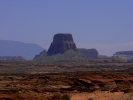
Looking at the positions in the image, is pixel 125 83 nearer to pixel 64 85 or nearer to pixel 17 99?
pixel 64 85

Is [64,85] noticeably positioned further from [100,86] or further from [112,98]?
[112,98]

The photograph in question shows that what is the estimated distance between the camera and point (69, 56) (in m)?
200

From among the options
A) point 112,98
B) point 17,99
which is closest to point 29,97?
point 17,99

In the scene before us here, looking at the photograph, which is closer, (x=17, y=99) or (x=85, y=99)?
(x=17, y=99)

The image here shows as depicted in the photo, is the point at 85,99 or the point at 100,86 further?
the point at 100,86

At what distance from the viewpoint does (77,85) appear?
49.5 m

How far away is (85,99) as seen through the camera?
33375 mm

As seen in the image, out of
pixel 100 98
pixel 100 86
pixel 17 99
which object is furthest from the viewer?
pixel 100 86

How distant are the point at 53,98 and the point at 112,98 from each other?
528cm

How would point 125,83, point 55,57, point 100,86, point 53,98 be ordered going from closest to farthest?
point 53,98
point 100,86
point 125,83
point 55,57

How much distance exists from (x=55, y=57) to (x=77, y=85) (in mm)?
149382

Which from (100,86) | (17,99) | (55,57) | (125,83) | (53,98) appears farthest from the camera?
(55,57)

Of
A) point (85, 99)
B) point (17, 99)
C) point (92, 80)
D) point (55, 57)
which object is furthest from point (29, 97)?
point (55, 57)

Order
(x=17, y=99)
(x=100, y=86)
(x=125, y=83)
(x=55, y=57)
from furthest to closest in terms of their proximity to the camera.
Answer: (x=55, y=57) < (x=125, y=83) < (x=100, y=86) < (x=17, y=99)
